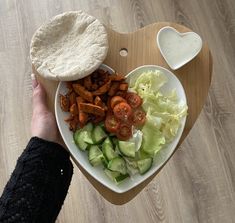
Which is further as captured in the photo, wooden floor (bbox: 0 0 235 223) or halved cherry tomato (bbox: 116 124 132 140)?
wooden floor (bbox: 0 0 235 223)

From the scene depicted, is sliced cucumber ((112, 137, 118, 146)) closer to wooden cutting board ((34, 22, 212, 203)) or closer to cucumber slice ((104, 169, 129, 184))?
cucumber slice ((104, 169, 129, 184))

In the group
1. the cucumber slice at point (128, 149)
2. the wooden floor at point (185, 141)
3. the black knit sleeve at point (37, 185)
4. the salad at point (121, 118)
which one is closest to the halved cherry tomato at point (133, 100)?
the salad at point (121, 118)

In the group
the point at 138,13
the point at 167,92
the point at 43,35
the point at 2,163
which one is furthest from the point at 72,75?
the point at 138,13

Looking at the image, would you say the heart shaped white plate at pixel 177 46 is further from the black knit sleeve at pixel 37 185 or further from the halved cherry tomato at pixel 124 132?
the black knit sleeve at pixel 37 185

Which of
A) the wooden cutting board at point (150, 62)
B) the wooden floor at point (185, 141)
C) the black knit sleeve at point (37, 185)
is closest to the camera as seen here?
the black knit sleeve at point (37, 185)

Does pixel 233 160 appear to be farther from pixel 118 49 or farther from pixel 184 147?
pixel 118 49

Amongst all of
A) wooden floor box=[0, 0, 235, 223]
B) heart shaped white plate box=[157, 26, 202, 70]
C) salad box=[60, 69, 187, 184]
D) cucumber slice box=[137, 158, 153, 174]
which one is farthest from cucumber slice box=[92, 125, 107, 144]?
wooden floor box=[0, 0, 235, 223]
